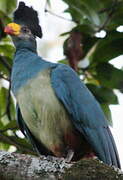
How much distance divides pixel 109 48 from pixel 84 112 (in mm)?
1060

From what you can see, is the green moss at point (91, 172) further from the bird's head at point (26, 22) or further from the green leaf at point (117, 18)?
the green leaf at point (117, 18)

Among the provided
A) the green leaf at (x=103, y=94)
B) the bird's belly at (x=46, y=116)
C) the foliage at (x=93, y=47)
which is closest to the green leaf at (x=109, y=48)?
the foliage at (x=93, y=47)

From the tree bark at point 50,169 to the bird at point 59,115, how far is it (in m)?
1.19

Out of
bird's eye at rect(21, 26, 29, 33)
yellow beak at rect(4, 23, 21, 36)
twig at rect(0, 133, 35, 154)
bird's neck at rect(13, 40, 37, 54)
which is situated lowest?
twig at rect(0, 133, 35, 154)

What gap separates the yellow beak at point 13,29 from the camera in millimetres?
5133

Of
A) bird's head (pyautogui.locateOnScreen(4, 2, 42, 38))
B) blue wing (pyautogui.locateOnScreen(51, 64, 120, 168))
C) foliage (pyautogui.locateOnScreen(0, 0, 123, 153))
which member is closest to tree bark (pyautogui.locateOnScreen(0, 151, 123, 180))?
blue wing (pyautogui.locateOnScreen(51, 64, 120, 168))

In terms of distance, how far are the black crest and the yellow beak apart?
144 mm

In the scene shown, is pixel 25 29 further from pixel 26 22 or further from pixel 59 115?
pixel 59 115

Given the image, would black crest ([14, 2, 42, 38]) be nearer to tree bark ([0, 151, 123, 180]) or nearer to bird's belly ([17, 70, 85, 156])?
bird's belly ([17, 70, 85, 156])

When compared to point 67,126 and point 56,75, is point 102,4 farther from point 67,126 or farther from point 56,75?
point 67,126

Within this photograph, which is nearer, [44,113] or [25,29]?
[44,113]

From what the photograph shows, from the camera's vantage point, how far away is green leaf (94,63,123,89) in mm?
5297

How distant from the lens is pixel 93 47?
5.61 meters

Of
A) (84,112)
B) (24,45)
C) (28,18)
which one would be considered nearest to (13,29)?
(24,45)
